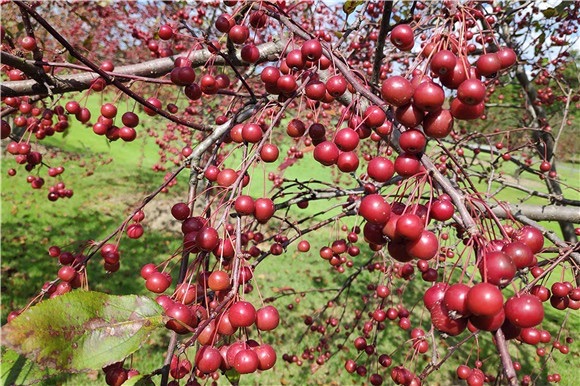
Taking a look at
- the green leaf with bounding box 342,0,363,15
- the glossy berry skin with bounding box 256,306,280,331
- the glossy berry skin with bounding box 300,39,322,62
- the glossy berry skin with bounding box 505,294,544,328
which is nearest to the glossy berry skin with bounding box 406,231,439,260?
the glossy berry skin with bounding box 505,294,544,328

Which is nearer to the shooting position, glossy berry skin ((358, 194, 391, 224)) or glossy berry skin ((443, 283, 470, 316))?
glossy berry skin ((443, 283, 470, 316))

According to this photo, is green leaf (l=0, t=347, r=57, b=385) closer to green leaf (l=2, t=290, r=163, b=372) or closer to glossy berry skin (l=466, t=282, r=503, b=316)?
green leaf (l=2, t=290, r=163, b=372)

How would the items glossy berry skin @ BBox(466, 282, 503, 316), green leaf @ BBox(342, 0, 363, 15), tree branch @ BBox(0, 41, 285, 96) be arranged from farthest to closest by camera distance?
green leaf @ BBox(342, 0, 363, 15), tree branch @ BBox(0, 41, 285, 96), glossy berry skin @ BBox(466, 282, 503, 316)

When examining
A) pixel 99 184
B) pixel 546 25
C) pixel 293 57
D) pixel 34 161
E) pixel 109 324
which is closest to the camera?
pixel 109 324

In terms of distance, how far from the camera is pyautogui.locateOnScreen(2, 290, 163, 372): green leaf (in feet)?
2.76

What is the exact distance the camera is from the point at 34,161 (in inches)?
92.7

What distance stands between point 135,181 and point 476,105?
11.9 m

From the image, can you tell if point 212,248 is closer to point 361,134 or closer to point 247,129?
point 247,129

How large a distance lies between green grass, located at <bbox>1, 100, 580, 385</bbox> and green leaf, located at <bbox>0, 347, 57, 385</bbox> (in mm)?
1747

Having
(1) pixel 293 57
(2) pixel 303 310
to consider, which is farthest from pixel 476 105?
(2) pixel 303 310

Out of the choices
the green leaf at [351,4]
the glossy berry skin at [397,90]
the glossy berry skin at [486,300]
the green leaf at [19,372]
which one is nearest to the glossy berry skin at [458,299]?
the glossy berry skin at [486,300]

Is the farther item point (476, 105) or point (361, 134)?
point (361, 134)

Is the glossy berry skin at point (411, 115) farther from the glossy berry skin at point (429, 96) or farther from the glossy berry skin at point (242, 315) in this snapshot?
the glossy berry skin at point (242, 315)

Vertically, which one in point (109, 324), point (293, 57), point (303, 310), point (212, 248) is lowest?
point (303, 310)
